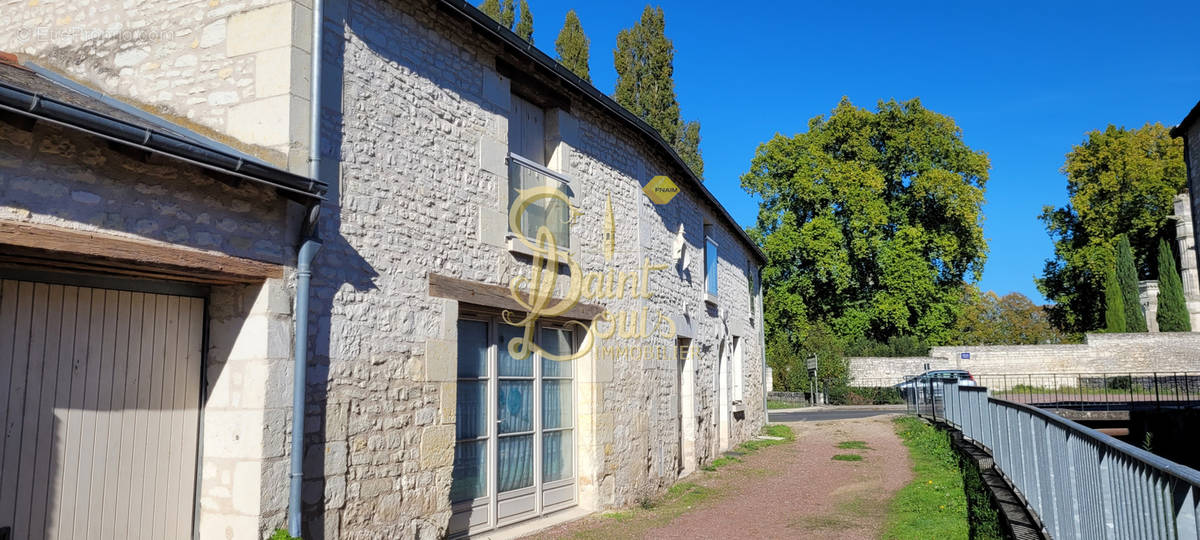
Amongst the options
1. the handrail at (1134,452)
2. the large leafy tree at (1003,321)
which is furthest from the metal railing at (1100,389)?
the large leafy tree at (1003,321)

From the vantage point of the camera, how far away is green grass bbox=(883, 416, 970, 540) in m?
7.02

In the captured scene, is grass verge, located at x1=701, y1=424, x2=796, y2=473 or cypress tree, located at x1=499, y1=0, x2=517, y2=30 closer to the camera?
grass verge, located at x1=701, y1=424, x2=796, y2=473

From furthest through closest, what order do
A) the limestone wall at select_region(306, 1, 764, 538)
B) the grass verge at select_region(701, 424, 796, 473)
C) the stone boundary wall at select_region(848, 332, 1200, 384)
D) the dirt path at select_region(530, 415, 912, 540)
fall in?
the stone boundary wall at select_region(848, 332, 1200, 384)
the grass verge at select_region(701, 424, 796, 473)
the dirt path at select_region(530, 415, 912, 540)
the limestone wall at select_region(306, 1, 764, 538)

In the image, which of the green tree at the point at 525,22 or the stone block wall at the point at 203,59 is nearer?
the stone block wall at the point at 203,59

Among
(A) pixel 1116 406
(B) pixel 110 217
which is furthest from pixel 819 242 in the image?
(B) pixel 110 217

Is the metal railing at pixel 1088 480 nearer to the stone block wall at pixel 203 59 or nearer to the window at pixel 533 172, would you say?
the window at pixel 533 172

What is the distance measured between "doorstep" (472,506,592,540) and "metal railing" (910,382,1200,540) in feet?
13.1

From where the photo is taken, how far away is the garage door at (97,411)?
4066 mm

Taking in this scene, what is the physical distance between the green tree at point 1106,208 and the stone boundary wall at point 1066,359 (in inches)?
185

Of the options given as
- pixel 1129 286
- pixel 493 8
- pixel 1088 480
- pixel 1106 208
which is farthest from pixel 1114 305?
pixel 1088 480

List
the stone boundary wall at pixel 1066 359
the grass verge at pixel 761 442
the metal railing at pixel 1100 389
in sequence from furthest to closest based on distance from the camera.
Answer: the stone boundary wall at pixel 1066 359
the metal railing at pixel 1100 389
the grass verge at pixel 761 442

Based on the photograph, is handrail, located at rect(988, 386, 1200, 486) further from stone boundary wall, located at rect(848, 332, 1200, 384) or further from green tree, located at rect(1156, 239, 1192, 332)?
green tree, located at rect(1156, 239, 1192, 332)

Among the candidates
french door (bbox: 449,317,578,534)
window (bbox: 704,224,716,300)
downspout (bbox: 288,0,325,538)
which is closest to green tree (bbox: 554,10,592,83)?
window (bbox: 704,224,716,300)

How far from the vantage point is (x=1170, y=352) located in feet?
96.3
